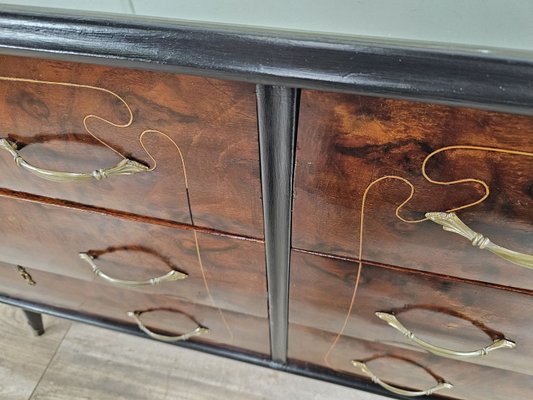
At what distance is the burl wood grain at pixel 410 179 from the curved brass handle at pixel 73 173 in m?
0.16

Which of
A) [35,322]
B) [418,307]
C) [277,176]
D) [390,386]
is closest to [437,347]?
[418,307]

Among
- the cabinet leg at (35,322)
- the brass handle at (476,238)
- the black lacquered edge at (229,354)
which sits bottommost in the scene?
the cabinet leg at (35,322)

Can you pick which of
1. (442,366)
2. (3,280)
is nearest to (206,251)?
(442,366)

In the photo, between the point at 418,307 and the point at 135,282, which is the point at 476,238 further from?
the point at 135,282

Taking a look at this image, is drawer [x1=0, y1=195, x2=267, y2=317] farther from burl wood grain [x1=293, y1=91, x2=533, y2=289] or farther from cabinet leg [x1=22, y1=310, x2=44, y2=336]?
cabinet leg [x1=22, y1=310, x2=44, y2=336]

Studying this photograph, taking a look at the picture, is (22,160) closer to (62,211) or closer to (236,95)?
(62,211)

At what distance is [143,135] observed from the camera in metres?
0.42

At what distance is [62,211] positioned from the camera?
57cm

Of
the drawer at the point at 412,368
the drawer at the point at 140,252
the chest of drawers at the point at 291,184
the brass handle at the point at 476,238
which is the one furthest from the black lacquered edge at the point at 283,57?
the drawer at the point at 412,368

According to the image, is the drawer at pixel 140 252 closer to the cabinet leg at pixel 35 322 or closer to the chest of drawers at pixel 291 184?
the chest of drawers at pixel 291 184

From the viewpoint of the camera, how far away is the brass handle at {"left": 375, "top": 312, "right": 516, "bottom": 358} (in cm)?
52

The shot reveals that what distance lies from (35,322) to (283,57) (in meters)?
0.89

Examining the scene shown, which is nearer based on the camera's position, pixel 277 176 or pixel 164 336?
pixel 277 176

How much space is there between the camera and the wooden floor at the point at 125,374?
2.97 feet
